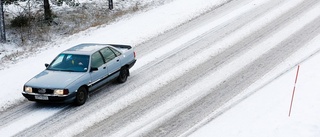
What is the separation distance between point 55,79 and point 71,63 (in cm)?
104

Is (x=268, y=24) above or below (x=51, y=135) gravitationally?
above

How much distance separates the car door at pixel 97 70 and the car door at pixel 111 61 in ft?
0.65

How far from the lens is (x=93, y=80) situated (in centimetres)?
1411

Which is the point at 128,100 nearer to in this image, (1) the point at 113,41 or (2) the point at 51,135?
(2) the point at 51,135

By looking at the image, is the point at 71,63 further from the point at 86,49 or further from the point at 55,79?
A: the point at 55,79

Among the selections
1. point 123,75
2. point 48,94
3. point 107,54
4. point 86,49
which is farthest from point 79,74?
point 123,75

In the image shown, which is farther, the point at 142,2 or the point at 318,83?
the point at 142,2

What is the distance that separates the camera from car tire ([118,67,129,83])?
15.5 m

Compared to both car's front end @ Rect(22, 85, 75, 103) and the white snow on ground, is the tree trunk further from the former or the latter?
the white snow on ground

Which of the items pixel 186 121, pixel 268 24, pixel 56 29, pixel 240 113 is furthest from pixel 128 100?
pixel 56 29

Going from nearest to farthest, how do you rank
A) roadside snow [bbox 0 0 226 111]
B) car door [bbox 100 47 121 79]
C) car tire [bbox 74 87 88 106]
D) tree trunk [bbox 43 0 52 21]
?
car tire [bbox 74 87 88 106], car door [bbox 100 47 121 79], roadside snow [bbox 0 0 226 111], tree trunk [bbox 43 0 52 21]

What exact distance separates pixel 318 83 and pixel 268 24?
23.8 ft

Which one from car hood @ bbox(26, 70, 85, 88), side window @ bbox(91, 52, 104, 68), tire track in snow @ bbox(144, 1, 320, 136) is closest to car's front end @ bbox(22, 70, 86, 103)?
car hood @ bbox(26, 70, 85, 88)

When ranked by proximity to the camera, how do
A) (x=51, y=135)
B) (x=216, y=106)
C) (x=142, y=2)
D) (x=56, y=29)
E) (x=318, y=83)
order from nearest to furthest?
(x=51, y=135) < (x=216, y=106) < (x=318, y=83) < (x=56, y=29) < (x=142, y=2)
